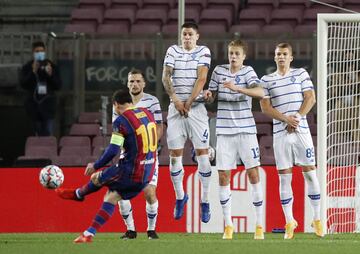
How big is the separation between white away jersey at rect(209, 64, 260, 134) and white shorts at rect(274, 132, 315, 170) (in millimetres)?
377

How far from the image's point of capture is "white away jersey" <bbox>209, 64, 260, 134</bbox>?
18.6m

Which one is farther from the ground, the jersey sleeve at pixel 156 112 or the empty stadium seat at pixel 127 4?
the empty stadium seat at pixel 127 4

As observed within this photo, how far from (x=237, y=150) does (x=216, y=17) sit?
890 cm

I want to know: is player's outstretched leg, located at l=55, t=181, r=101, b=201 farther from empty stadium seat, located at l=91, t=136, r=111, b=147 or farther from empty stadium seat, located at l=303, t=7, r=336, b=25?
empty stadium seat, located at l=303, t=7, r=336, b=25

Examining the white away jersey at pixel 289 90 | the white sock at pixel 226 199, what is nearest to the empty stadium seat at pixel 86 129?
the white sock at pixel 226 199

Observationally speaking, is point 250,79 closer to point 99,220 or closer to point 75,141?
point 99,220

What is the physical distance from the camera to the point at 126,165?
17.0 m

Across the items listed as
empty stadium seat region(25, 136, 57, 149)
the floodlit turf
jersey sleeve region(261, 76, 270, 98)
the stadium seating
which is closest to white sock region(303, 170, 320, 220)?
the floodlit turf

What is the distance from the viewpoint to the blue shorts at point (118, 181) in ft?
55.6

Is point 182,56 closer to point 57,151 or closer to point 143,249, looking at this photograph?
point 143,249

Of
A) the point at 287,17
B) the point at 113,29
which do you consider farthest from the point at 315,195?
the point at 113,29

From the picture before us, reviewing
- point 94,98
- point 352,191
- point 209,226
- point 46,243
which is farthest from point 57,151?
point 46,243

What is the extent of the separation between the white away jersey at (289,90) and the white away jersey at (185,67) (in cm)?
84

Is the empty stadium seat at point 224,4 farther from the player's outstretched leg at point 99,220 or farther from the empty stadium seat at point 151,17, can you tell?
the player's outstretched leg at point 99,220
